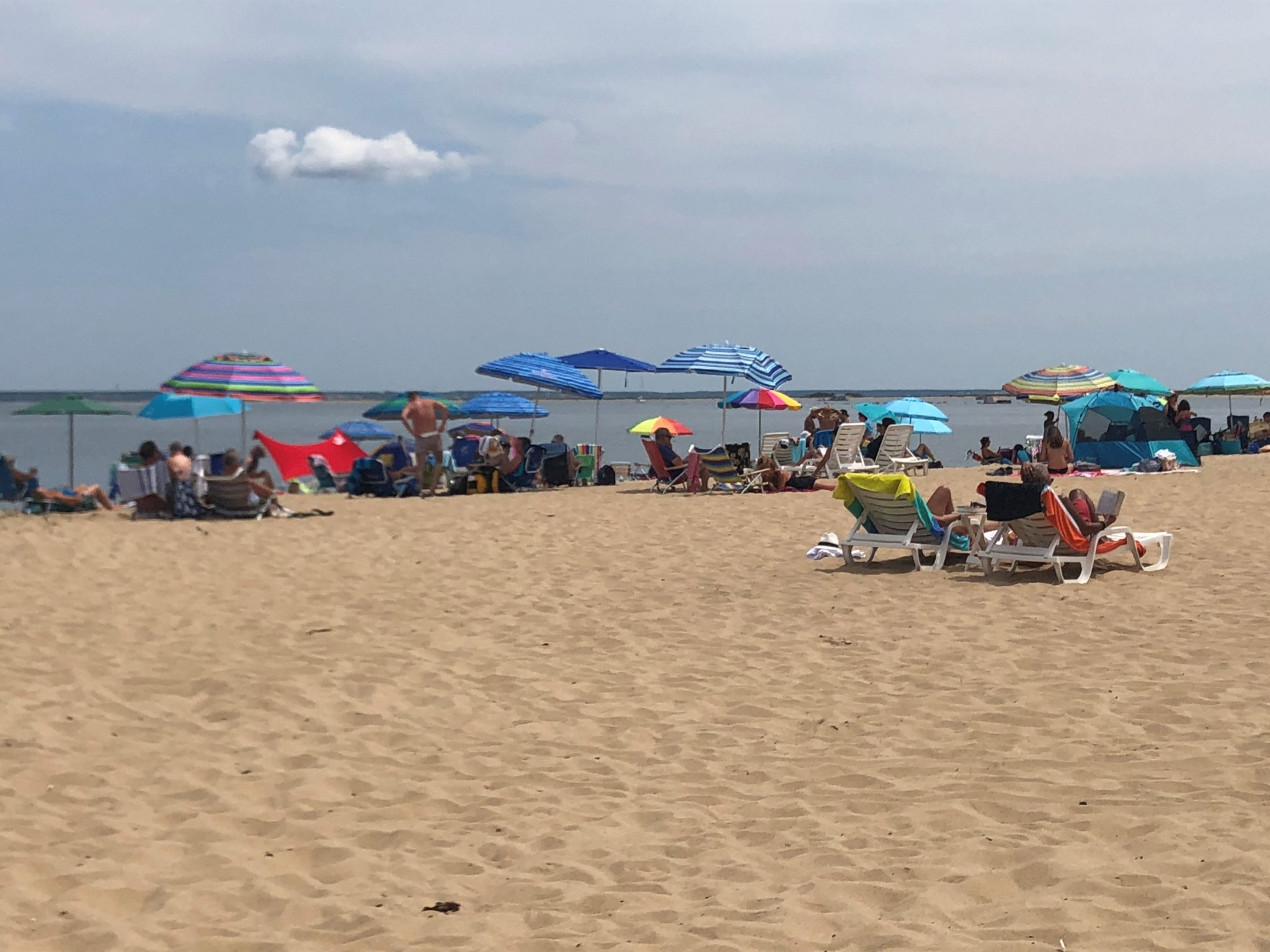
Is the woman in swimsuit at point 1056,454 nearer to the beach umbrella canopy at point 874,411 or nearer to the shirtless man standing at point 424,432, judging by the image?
the beach umbrella canopy at point 874,411

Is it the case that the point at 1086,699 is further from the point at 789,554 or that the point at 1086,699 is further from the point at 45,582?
the point at 45,582

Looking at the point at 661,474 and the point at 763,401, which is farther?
the point at 763,401

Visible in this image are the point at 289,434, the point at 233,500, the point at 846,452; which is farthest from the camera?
the point at 289,434

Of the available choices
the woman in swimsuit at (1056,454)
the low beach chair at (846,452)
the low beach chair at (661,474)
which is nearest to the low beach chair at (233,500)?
the low beach chair at (661,474)

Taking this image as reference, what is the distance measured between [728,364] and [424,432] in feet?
15.9

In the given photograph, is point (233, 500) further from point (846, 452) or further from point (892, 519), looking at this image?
point (846, 452)

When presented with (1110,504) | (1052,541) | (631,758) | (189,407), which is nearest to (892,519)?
(1052,541)

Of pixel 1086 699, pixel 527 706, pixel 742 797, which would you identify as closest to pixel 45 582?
pixel 527 706

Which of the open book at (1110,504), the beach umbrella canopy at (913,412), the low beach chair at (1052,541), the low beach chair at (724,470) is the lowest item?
the low beach chair at (1052,541)

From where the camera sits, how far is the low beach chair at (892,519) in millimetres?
8805

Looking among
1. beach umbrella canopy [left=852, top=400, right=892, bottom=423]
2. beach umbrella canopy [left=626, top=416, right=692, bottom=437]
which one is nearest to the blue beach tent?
beach umbrella canopy [left=852, top=400, right=892, bottom=423]

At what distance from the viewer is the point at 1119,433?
19172 millimetres

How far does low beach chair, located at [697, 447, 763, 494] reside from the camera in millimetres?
14920

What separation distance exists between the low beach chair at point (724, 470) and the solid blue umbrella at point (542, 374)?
259 centimetres
